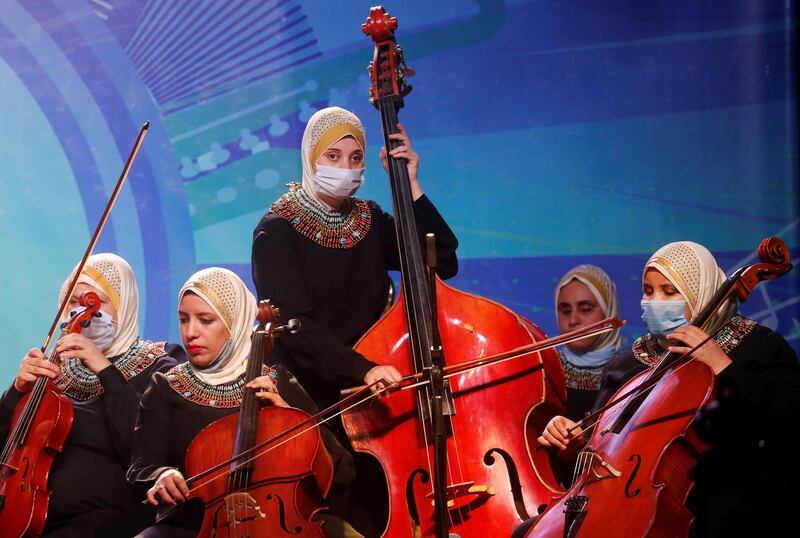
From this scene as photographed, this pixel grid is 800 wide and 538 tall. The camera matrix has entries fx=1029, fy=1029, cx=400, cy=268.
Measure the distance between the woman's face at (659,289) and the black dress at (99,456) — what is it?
1.46m

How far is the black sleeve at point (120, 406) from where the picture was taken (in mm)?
3041

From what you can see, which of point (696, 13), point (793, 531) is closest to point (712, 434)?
point (793, 531)

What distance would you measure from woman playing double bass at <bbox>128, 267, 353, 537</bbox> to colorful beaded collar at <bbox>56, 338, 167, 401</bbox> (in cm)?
28

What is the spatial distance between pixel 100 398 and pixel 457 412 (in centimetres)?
120

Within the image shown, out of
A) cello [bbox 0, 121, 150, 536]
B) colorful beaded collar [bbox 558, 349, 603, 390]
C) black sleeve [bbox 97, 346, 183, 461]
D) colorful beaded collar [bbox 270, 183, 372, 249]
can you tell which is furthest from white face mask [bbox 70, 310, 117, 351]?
colorful beaded collar [bbox 558, 349, 603, 390]

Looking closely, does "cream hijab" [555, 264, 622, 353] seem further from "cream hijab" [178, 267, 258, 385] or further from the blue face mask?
"cream hijab" [178, 267, 258, 385]

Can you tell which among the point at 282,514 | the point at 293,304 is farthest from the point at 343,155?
the point at 282,514

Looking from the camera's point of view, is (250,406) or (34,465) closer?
(250,406)

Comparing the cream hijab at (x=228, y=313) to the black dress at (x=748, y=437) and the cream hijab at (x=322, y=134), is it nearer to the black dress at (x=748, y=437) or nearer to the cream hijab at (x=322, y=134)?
the cream hijab at (x=322, y=134)

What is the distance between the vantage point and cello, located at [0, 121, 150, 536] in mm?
2705

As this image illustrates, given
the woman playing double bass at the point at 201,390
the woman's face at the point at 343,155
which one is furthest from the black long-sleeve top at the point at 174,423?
the woman's face at the point at 343,155

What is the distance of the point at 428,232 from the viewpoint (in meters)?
3.03

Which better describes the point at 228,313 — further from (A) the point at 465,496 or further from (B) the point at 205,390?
(A) the point at 465,496

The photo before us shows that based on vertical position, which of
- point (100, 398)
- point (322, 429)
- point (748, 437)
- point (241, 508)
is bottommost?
point (748, 437)
